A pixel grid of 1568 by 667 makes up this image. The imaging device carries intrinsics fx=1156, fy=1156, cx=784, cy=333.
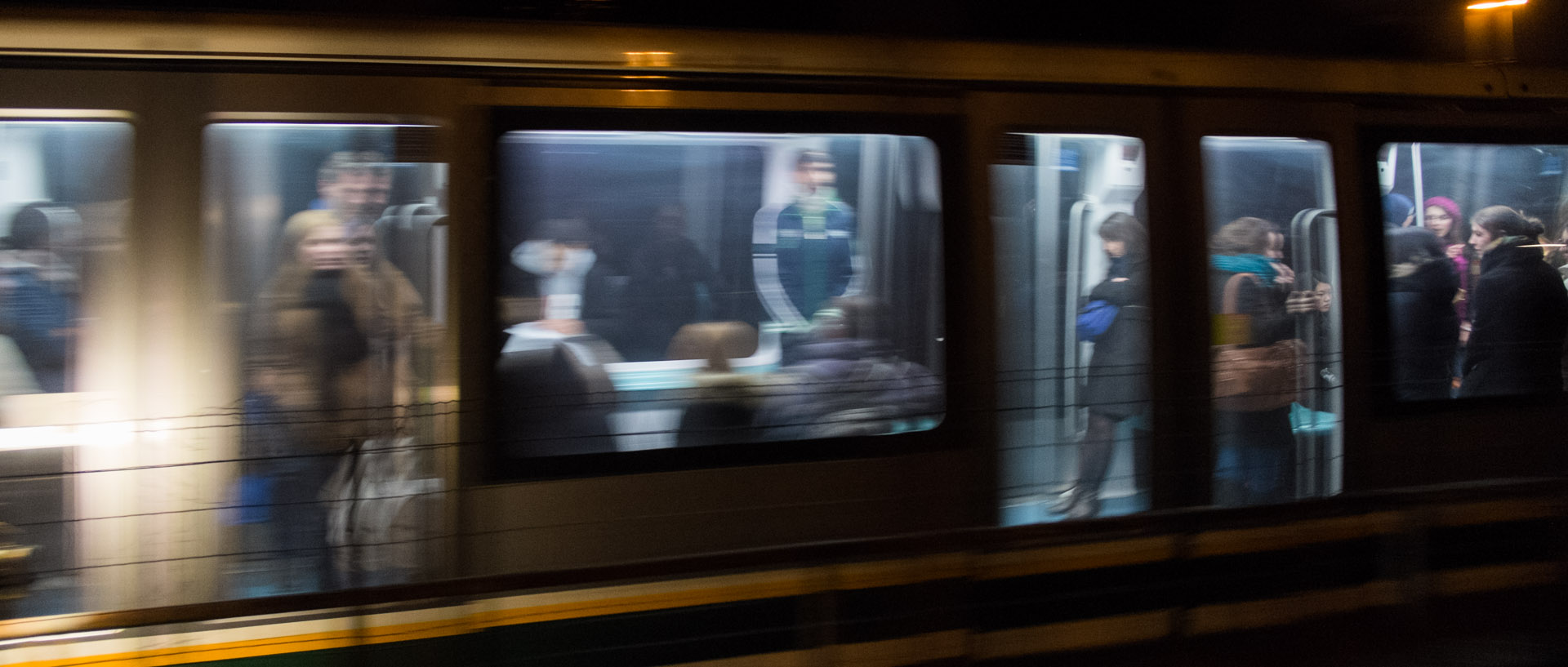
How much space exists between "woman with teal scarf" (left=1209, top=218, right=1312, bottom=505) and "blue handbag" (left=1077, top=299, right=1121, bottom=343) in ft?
1.49

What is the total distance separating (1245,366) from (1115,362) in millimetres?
630

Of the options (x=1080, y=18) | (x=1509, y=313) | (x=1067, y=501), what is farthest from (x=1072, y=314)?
(x=1509, y=313)

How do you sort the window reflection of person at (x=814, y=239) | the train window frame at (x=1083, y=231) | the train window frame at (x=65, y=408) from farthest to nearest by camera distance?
the train window frame at (x=1083, y=231), the window reflection of person at (x=814, y=239), the train window frame at (x=65, y=408)

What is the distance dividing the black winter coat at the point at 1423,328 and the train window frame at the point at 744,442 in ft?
6.64

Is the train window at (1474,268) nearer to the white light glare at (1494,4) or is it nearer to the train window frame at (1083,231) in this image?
the white light glare at (1494,4)

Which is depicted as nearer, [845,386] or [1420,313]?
[845,386]

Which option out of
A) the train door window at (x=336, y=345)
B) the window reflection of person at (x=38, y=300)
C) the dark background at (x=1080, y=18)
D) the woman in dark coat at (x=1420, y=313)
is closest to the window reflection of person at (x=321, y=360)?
the train door window at (x=336, y=345)

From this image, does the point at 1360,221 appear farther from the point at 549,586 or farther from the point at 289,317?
the point at 289,317

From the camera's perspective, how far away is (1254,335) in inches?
184

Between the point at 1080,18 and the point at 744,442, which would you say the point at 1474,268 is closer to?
the point at 1080,18

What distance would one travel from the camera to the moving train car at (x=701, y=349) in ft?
11.3

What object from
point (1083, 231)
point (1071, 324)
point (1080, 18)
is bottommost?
point (1071, 324)

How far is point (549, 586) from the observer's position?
314cm

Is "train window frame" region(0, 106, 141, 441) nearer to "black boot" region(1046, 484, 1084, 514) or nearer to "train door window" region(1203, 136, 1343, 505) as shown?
"black boot" region(1046, 484, 1084, 514)
